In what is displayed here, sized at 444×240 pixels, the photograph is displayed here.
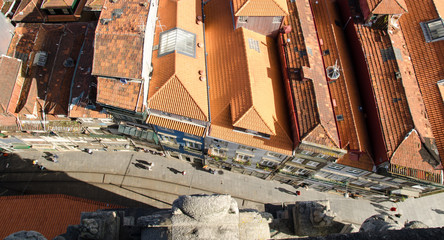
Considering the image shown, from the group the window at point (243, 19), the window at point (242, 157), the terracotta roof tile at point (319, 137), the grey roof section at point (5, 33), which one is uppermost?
the grey roof section at point (5, 33)

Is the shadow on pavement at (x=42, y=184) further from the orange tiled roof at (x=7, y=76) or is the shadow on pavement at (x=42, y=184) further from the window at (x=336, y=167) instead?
the window at (x=336, y=167)

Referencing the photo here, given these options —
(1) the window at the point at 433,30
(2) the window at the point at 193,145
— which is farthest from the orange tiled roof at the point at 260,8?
(1) the window at the point at 433,30

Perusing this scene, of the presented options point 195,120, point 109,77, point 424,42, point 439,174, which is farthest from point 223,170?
point 424,42

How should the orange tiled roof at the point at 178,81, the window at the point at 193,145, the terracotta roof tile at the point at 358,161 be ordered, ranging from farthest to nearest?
1. the window at the point at 193,145
2. the terracotta roof tile at the point at 358,161
3. the orange tiled roof at the point at 178,81

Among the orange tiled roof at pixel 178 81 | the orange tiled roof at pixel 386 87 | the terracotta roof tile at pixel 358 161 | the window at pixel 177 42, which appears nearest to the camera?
the orange tiled roof at pixel 386 87

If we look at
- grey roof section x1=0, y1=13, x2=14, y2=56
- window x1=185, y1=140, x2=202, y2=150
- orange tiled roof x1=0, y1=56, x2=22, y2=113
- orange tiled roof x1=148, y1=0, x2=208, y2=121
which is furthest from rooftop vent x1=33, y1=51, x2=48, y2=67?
window x1=185, y1=140, x2=202, y2=150
